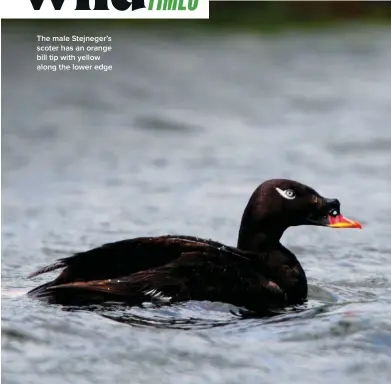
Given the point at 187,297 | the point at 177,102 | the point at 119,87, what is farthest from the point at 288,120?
the point at 187,297

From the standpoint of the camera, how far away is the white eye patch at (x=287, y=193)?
25.0 ft

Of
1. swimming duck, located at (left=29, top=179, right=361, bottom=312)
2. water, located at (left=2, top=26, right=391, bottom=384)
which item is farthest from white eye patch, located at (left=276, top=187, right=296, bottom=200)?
water, located at (left=2, top=26, right=391, bottom=384)

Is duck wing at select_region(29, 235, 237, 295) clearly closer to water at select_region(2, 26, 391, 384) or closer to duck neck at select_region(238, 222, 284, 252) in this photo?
water at select_region(2, 26, 391, 384)

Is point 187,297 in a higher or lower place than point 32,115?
lower

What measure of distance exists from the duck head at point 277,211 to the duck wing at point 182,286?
0.52 metres

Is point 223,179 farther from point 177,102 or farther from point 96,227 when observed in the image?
point 177,102

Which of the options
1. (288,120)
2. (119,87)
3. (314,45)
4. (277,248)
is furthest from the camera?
(314,45)

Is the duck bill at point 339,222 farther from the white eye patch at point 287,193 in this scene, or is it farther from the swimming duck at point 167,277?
the swimming duck at point 167,277

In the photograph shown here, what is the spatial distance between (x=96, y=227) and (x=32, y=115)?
3.15 metres

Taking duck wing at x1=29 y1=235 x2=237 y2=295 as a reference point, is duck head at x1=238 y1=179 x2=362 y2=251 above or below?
above

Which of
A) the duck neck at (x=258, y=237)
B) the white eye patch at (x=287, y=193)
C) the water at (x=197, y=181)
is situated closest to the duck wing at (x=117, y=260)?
the water at (x=197, y=181)

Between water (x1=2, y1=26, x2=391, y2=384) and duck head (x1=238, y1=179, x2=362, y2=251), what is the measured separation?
502 millimetres

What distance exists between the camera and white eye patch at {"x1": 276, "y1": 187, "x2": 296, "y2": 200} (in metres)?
7.61

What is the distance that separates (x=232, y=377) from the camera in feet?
20.0
